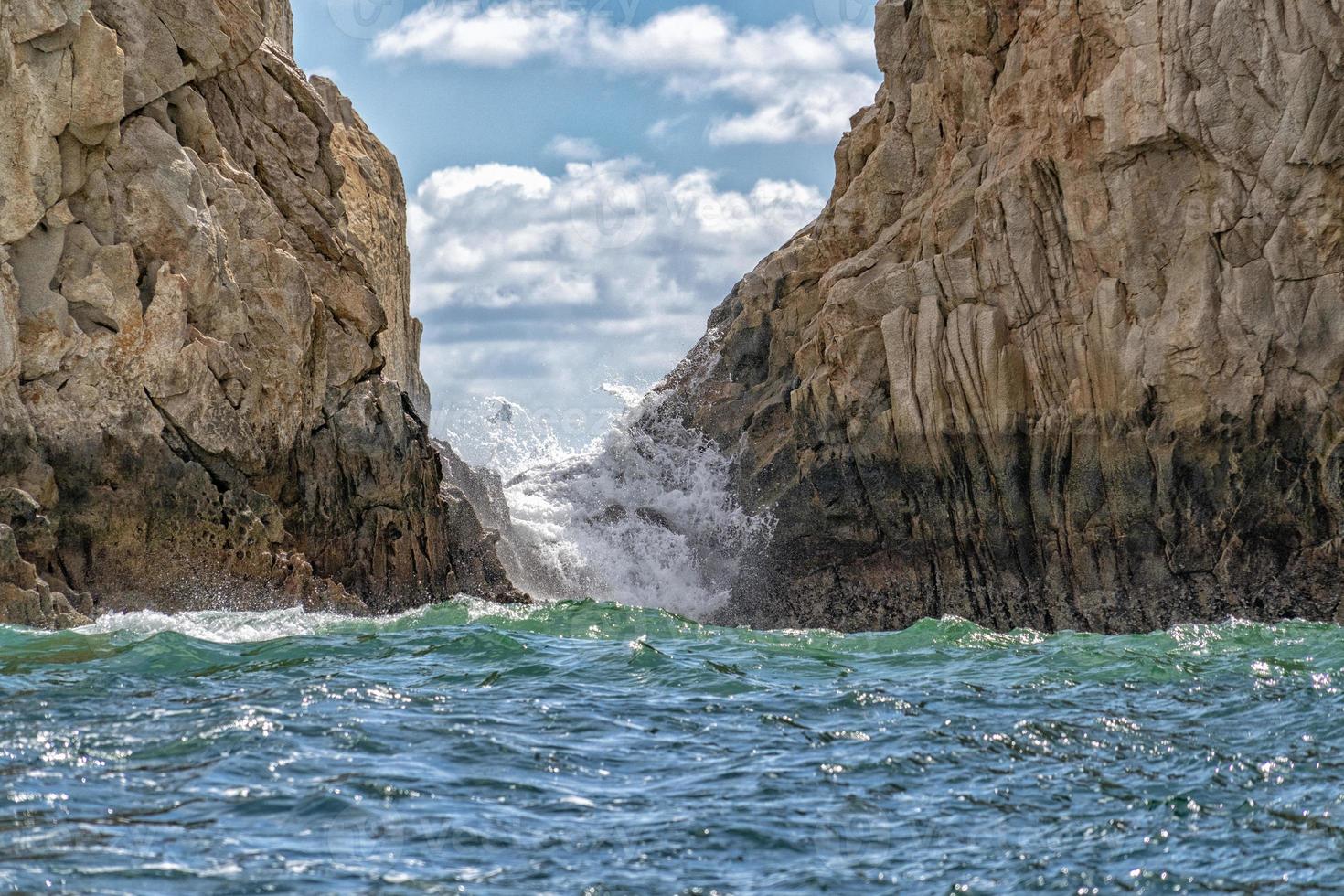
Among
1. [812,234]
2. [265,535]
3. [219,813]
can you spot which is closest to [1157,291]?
[812,234]

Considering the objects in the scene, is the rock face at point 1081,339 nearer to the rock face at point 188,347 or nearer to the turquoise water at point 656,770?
the turquoise water at point 656,770

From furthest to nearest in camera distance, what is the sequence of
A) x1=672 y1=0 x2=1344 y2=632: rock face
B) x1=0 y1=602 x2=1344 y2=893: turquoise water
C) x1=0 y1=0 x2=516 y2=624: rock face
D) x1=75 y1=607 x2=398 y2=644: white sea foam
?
x1=672 y1=0 x2=1344 y2=632: rock face → x1=0 y1=0 x2=516 y2=624: rock face → x1=75 y1=607 x2=398 y2=644: white sea foam → x1=0 y1=602 x2=1344 y2=893: turquoise water

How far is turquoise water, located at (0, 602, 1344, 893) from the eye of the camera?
880cm

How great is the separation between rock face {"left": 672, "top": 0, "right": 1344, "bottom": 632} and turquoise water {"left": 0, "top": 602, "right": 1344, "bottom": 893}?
643 cm

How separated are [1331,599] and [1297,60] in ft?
23.8

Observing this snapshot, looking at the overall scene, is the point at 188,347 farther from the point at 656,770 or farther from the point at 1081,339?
the point at 656,770

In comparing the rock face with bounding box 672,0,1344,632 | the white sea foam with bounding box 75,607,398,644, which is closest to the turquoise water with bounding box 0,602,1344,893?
the white sea foam with bounding box 75,607,398,644

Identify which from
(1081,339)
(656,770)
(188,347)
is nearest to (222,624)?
(188,347)

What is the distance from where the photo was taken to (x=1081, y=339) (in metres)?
24.9

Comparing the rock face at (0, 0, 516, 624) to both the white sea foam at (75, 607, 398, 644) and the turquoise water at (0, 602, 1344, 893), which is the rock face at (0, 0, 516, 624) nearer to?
the white sea foam at (75, 607, 398, 644)

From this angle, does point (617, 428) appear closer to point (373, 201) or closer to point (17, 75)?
point (373, 201)

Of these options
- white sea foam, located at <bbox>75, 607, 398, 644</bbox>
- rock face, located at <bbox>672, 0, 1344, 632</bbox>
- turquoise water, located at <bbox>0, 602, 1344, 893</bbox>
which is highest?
rock face, located at <bbox>672, 0, 1344, 632</bbox>

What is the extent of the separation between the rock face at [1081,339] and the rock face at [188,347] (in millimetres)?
6998

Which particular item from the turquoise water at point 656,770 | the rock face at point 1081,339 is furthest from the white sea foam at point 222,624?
the rock face at point 1081,339
